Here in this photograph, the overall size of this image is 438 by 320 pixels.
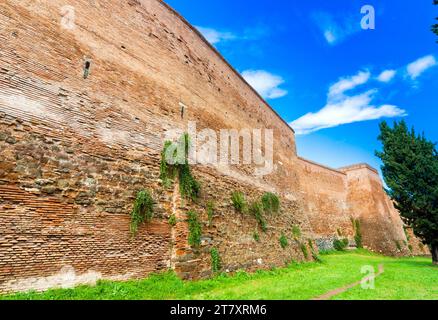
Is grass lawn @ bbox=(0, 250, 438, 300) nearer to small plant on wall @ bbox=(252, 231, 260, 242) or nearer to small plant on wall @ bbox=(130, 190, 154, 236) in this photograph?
small plant on wall @ bbox=(130, 190, 154, 236)

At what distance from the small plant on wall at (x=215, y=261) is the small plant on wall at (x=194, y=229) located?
66cm

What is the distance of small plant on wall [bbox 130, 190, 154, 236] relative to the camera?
20.1 ft

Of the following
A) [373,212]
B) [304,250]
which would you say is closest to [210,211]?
[304,250]

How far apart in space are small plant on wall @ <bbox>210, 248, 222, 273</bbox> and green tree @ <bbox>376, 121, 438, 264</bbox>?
1012 centimetres

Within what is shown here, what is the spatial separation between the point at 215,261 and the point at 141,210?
285cm

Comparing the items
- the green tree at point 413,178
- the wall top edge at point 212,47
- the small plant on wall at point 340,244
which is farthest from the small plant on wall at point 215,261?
the small plant on wall at point 340,244

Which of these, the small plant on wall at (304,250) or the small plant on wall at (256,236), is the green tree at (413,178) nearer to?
the small plant on wall at (304,250)

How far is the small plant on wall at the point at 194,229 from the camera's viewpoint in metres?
7.14

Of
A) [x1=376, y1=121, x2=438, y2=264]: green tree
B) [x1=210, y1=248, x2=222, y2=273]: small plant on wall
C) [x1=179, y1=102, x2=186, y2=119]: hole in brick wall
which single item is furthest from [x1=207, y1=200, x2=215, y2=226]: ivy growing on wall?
[x1=376, y1=121, x2=438, y2=264]: green tree

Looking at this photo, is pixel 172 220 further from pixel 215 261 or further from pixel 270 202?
pixel 270 202

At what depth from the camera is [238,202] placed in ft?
31.6

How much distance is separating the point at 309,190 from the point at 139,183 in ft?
61.6

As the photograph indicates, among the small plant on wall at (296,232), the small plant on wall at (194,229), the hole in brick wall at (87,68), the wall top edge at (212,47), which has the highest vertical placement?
the wall top edge at (212,47)

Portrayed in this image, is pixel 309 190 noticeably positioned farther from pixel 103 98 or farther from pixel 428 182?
pixel 103 98
